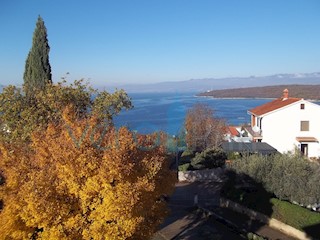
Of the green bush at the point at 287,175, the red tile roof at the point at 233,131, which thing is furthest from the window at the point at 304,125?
the green bush at the point at 287,175

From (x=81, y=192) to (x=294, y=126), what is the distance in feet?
117

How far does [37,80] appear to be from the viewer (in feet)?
87.5

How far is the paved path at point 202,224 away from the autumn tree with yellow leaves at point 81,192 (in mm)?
7397

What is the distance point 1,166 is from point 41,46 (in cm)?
1447

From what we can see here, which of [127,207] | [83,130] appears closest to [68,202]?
[127,207]

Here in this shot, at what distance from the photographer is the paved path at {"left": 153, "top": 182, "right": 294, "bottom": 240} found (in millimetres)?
20281

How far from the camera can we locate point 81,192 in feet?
38.0

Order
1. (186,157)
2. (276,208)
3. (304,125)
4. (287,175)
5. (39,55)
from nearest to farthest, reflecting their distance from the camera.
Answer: (276,208)
(287,175)
(39,55)
(304,125)
(186,157)

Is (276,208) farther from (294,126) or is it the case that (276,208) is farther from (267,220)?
(294,126)

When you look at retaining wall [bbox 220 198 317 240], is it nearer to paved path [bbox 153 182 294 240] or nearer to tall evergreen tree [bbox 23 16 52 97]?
paved path [bbox 153 182 294 240]

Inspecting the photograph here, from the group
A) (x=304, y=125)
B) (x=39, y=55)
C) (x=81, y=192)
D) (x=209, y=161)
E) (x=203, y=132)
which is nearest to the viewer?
(x=81, y=192)

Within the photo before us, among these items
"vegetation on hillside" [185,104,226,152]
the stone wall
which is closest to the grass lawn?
the stone wall

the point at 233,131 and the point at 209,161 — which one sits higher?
the point at 209,161

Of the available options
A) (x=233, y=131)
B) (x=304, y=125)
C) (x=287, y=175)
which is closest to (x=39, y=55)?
(x=287, y=175)
